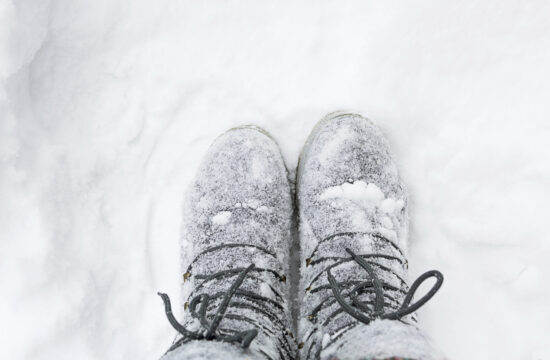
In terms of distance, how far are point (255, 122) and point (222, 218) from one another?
27 cm

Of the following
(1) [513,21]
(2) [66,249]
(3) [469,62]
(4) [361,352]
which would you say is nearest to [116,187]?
(2) [66,249]

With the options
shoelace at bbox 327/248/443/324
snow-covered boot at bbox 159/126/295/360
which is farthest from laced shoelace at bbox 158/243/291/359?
shoelace at bbox 327/248/443/324

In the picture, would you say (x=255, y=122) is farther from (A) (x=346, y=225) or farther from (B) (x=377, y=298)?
(B) (x=377, y=298)

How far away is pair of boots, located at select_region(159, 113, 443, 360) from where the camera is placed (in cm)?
102

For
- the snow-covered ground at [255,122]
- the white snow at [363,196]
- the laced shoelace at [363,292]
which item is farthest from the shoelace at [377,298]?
the snow-covered ground at [255,122]

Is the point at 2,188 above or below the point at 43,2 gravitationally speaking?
below

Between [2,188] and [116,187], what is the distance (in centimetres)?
26

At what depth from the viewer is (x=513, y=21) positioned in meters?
1.18

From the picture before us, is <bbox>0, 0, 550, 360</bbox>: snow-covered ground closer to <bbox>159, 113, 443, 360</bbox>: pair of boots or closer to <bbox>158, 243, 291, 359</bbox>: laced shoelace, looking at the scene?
<bbox>159, 113, 443, 360</bbox>: pair of boots

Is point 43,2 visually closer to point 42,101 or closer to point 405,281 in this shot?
point 42,101

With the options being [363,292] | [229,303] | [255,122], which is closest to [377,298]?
[363,292]

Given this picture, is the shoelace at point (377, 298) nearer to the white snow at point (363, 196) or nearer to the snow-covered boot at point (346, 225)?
the snow-covered boot at point (346, 225)

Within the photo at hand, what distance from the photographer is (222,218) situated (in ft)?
3.91

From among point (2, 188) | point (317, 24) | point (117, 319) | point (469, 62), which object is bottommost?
point (117, 319)
